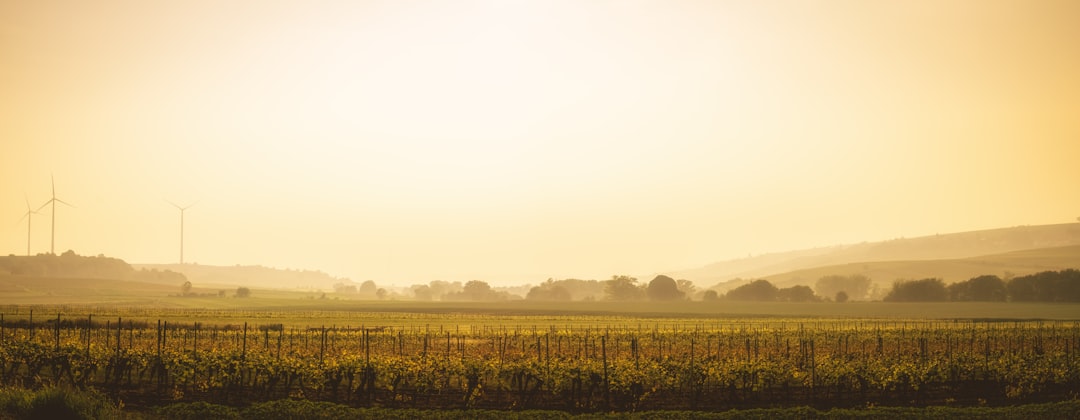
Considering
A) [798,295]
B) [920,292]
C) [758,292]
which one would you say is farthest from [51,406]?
[758,292]

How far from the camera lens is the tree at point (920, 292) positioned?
15212 centimetres

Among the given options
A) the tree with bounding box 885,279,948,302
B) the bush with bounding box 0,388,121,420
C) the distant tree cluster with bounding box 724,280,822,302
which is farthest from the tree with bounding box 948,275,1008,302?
the bush with bounding box 0,388,121,420

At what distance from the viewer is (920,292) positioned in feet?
506

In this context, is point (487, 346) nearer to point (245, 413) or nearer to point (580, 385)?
point (580, 385)

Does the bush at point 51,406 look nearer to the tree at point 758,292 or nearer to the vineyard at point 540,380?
the vineyard at point 540,380

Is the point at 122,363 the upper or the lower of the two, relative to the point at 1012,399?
upper

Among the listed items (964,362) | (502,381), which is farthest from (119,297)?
(964,362)

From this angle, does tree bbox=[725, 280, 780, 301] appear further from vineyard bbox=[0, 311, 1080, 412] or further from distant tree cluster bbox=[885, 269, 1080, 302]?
vineyard bbox=[0, 311, 1080, 412]

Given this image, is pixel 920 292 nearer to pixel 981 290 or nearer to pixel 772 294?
pixel 981 290

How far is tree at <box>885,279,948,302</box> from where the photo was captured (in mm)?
152125

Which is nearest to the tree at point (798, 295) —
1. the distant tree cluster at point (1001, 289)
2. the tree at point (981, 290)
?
the distant tree cluster at point (1001, 289)

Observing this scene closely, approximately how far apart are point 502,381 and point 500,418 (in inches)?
351

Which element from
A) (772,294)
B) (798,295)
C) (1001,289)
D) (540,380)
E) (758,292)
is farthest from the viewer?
(758,292)

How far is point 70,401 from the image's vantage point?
902 inches
